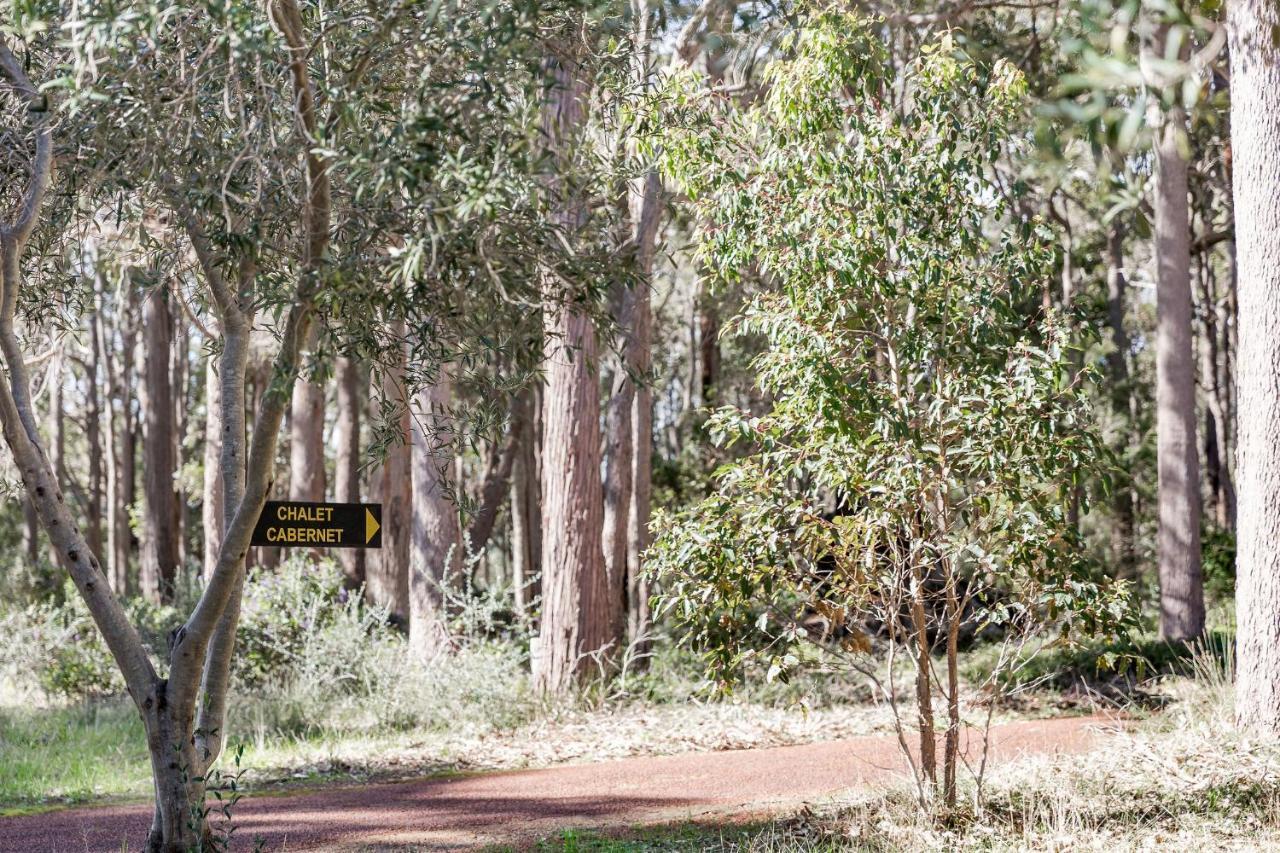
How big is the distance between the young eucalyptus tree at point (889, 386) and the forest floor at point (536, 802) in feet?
5.27

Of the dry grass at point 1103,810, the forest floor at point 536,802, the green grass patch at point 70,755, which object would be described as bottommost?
the green grass patch at point 70,755

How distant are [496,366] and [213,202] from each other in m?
1.40

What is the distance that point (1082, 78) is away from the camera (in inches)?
119

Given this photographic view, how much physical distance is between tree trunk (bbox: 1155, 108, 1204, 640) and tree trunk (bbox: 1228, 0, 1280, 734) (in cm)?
584

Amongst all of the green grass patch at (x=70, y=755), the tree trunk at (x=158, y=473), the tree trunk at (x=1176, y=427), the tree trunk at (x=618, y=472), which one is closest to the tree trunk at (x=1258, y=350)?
the tree trunk at (x=1176, y=427)

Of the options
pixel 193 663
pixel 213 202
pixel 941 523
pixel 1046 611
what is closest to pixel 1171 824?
pixel 1046 611

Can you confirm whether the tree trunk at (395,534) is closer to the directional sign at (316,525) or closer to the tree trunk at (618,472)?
the tree trunk at (618,472)

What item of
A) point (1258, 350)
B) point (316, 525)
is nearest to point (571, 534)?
point (316, 525)

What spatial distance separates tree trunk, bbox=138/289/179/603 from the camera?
21.9 metres

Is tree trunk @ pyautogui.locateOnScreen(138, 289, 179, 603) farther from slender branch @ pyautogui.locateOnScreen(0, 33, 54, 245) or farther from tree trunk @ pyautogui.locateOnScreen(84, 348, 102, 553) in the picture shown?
slender branch @ pyautogui.locateOnScreen(0, 33, 54, 245)

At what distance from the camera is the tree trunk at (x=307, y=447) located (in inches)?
736

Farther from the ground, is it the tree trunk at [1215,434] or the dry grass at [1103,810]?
the tree trunk at [1215,434]

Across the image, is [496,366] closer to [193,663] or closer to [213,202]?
[213,202]

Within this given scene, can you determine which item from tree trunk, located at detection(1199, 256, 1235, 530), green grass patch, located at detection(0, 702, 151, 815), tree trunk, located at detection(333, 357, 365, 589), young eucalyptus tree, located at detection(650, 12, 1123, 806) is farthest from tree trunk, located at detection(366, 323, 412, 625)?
tree trunk, located at detection(1199, 256, 1235, 530)
